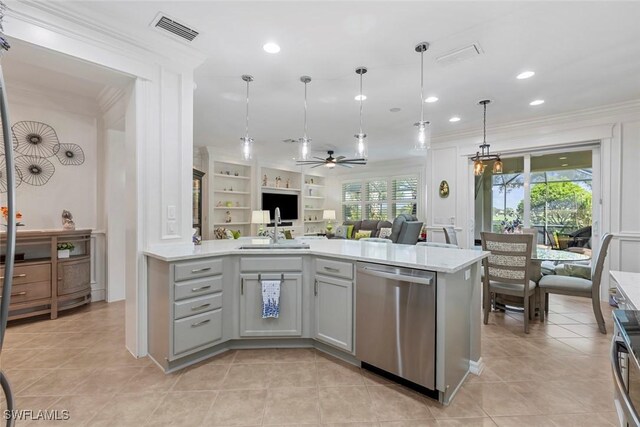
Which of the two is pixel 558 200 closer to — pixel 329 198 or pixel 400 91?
pixel 400 91

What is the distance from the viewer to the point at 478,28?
2.42 meters

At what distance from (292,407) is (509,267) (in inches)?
104

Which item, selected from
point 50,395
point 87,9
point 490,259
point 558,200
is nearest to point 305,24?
point 87,9

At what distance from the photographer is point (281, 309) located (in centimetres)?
266

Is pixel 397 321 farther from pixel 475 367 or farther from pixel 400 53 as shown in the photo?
pixel 400 53

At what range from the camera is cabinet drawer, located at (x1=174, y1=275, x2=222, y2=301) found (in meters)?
2.31

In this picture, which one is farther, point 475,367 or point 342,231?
point 342,231

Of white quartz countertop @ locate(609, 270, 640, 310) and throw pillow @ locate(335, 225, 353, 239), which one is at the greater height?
white quartz countertop @ locate(609, 270, 640, 310)

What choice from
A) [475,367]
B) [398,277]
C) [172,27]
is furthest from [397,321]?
[172,27]

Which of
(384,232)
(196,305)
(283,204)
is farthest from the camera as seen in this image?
(283,204)

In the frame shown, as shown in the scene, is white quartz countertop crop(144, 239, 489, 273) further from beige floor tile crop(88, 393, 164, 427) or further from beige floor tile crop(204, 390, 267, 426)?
beige floor tile crop(204, 390, 267, 426)

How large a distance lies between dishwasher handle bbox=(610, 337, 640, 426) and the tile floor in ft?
3.87

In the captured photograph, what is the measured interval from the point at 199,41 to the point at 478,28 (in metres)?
2.34

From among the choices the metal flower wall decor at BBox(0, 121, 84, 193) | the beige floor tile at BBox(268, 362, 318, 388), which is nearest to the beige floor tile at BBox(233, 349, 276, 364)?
the beige floor tile at BBox(268, 362, 318, 388)
